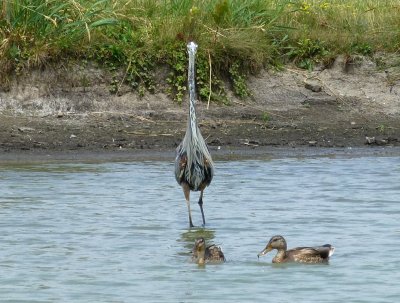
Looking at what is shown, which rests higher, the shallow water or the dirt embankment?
the dirt embankment

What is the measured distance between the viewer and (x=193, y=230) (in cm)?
1091

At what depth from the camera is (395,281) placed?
30.1 ft

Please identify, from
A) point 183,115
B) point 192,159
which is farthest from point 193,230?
point 183,115

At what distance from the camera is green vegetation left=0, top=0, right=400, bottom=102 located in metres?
14.3

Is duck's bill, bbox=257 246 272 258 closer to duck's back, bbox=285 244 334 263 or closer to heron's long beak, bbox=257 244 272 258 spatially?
heron's long beak, bbox=257 244 272 258

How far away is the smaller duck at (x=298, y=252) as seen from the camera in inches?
376

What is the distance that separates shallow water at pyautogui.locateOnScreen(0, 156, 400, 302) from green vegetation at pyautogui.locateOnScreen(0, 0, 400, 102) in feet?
4.87

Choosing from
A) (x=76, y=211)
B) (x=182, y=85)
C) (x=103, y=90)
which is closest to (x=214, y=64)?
(x=182, y=85)

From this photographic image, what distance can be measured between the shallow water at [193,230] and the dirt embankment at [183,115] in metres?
0.52

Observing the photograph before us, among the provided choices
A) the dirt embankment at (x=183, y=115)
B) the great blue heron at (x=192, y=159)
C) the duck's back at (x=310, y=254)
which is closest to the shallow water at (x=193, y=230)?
the duck's back at (x=310, y=254)

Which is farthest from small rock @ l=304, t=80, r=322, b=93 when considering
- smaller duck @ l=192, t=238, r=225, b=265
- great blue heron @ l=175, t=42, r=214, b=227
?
smaller duck @ l=192, t=238, r=225, b=265

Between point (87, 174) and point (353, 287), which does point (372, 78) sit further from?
point (353, 287)

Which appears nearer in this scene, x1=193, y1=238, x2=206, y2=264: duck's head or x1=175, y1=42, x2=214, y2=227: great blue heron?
x1=193, y1=238, x2=206, y2=264: duck's head

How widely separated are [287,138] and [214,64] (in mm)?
1286
